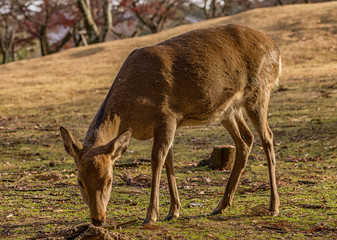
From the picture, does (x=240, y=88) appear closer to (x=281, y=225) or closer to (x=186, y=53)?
(x=186, y=53)

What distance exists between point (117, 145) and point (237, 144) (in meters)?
2.07

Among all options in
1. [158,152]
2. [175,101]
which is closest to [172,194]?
[158,152]

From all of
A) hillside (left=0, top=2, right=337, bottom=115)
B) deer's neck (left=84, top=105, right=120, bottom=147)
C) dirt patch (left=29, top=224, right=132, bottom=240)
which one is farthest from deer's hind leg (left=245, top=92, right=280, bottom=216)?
hillside (left=0, top=2, right=337, bottom=115)

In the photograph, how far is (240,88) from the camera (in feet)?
18.7

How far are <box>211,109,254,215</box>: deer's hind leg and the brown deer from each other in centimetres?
1

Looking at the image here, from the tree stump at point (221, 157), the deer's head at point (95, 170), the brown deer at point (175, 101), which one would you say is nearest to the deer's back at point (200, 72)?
the brown deer at point (175, 101)

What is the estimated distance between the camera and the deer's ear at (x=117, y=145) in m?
4.31

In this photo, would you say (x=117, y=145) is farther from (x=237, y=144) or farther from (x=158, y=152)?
(x=237, y=144)

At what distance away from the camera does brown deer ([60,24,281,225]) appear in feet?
14.2

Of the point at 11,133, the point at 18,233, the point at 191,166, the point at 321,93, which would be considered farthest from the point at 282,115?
the point at 18,233

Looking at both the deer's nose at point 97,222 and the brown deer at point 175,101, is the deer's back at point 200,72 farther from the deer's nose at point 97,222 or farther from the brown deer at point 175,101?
the deer's nose at point 97,222

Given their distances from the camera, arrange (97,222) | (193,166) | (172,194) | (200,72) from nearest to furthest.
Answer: (97,222)
(172,194)
(200,72)
(193,166)

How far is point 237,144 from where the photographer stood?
598 centimetres

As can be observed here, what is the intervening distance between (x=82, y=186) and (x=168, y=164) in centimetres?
133
